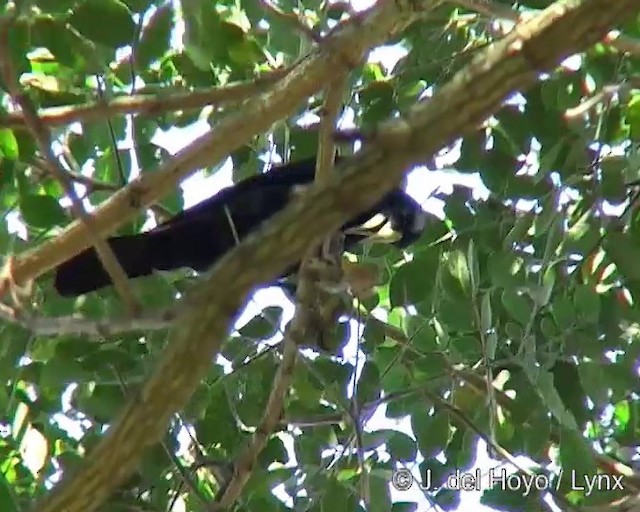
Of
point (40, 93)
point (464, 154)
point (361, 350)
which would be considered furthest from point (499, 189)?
point (40, 93)

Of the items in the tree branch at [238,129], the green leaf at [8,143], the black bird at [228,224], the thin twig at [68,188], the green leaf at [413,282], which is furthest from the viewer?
the black bird at [228,224]

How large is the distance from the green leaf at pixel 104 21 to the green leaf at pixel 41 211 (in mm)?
300

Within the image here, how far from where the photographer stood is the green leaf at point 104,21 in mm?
1330

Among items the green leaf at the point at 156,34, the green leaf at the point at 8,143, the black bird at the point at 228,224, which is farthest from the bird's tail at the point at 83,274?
the green leaf at the point at 156,34

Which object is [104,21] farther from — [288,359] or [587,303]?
[587,303]

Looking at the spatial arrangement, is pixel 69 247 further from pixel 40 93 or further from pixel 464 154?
pixel 464 154

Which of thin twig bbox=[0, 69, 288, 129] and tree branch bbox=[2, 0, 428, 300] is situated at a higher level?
thin twig bbox=[0, 69, 288, 129]

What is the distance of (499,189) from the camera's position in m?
1.72

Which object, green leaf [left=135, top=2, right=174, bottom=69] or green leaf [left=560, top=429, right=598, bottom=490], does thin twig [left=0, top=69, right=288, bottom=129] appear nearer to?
green leaf [left=135, top=2, right=174, bottom=69]

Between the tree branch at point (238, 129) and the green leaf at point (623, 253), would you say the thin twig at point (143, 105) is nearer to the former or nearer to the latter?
the tree branch at point (238, 129)

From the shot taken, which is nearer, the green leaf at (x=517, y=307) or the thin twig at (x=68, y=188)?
the thin twig at (x=68, y=188)

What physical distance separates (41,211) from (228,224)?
1.42 feet

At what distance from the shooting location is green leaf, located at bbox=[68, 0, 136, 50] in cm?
133

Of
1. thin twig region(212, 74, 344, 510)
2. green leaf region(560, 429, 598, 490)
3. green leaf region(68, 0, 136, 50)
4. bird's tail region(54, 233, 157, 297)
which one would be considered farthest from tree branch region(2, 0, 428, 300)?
green leaf region(560, 429, 598, 490)
